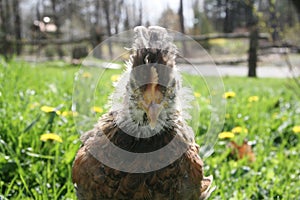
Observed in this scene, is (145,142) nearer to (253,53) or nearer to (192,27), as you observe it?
(192,27)

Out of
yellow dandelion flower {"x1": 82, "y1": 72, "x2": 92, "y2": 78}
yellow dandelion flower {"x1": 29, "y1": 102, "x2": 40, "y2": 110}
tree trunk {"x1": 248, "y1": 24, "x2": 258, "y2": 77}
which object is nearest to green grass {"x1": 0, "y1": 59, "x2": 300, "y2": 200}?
yellow dandelion flower {"x1": 29, "y1": 102, "x2": 40, "y2": 110}

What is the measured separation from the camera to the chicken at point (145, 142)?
163 centimetres

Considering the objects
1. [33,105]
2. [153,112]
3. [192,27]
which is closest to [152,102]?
[153,112]

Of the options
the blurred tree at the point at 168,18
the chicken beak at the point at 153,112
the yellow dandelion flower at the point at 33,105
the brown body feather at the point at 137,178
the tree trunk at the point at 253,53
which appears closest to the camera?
the chicken beak at the point at 153,112

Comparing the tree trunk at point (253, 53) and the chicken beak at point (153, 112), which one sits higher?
the chicken beak at point (153, 112)

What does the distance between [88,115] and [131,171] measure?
5.58 feet

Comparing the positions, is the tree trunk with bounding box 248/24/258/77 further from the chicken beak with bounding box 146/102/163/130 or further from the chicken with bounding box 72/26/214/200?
the chicken beak with bounding box 146/102/163/130

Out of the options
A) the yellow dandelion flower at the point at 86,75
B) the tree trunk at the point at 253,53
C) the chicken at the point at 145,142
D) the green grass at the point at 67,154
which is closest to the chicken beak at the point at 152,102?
the chicken at the point at 145,142

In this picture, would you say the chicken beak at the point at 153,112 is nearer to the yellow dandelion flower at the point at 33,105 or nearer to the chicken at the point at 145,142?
the chicken at the point at 145,142

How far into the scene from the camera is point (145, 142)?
1792 millimetres

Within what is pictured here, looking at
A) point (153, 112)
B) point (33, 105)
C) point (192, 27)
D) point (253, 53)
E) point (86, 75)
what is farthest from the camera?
point (253, 53)

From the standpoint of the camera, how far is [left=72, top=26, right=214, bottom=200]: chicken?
1.63 meters

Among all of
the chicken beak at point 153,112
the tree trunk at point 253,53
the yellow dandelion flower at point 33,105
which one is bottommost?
the tree trunk at point 253,53

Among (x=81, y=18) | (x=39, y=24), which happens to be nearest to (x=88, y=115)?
(x=39, y=24)
